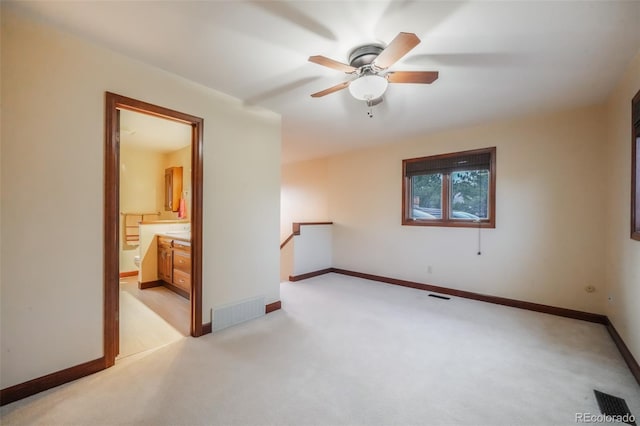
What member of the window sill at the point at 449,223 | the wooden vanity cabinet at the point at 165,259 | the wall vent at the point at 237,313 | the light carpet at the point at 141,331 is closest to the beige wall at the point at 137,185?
the wooden vanity cabinet at the point at 165,259

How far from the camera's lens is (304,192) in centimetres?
632

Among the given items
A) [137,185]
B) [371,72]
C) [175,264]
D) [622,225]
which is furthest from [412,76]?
[137,185]

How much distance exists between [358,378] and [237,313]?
1.54 m

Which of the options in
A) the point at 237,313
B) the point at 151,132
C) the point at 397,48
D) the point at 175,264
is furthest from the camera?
the point at 151,132

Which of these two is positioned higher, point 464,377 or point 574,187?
point 574,187

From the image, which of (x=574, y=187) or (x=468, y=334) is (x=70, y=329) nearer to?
(x=468, y=334)

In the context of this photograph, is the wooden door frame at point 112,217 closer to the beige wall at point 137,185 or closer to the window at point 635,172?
the beige wall at point 137,185

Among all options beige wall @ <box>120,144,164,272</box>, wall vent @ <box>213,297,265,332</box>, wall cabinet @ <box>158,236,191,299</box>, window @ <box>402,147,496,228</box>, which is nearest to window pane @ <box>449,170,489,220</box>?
window @ <box>402,147,496,228</box>

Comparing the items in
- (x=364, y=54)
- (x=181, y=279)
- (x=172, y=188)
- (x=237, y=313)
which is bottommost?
(x=237, y=313)

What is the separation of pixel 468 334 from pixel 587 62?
2.61 meters

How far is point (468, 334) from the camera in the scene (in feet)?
9.00

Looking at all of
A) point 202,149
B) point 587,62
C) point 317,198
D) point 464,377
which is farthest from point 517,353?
point 317,198

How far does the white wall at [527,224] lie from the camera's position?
3131mm

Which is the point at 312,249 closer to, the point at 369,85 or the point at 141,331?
the point at 141,331
